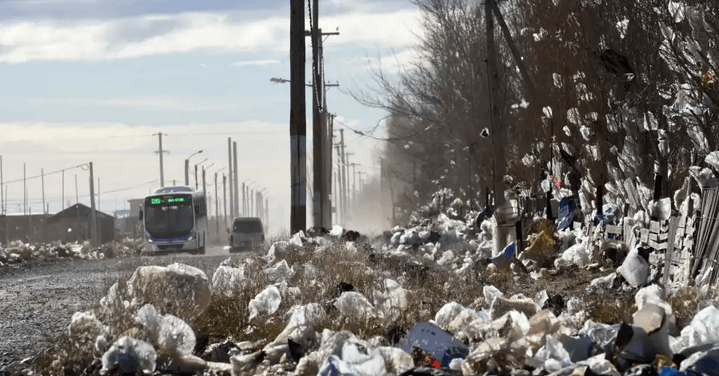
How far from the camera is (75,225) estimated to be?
9812cm

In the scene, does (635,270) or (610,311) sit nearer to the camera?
(610,311)

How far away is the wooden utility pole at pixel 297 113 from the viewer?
77.9ft

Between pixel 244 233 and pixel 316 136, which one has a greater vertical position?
pixel 316 136

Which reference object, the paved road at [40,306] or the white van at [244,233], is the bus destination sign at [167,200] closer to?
the white van at [244,233]

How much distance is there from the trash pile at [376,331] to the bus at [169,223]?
35.4 meters

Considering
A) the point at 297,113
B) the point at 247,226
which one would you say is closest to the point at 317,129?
the point at 297,113

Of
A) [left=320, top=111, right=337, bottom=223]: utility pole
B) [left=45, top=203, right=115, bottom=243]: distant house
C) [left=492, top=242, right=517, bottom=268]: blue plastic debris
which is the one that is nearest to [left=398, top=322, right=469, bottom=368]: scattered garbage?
[left=492, top=242, right=517, bottom=268]: blue plastic debris

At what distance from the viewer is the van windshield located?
2217 inches

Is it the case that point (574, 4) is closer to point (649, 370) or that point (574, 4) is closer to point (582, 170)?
point (582, 170)

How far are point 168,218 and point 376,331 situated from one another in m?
39.9

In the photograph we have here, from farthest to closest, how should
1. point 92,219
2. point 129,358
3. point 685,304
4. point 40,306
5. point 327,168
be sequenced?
point 92,219 < point 327,168 < point 40,306 < point 685,304 < point 129,358

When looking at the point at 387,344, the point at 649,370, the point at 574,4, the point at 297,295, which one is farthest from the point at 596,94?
the point at 649,370

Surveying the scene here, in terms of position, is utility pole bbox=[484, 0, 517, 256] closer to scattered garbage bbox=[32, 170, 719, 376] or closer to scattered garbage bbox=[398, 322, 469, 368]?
scattered garbage bbox=[32, 170, 719, 376]

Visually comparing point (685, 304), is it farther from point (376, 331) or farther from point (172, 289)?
point (172, 289)
